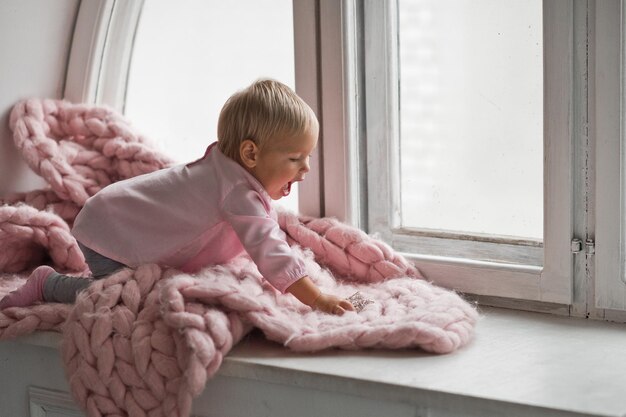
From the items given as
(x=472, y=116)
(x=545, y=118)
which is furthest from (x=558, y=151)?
(x=472, y=116)

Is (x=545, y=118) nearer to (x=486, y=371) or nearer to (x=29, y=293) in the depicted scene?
(x=486, y=371)

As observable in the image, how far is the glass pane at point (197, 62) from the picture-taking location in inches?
72.9

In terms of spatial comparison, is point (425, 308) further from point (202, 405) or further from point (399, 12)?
point (399, 12)

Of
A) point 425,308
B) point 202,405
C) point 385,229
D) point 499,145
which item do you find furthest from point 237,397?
point 499,145

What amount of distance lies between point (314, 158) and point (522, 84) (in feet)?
1.30

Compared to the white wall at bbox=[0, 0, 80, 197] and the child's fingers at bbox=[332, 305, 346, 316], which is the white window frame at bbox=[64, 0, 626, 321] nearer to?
the white wall at bbox=[0, 0, 80, 197]

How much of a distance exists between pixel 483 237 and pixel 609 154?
30 centimetres

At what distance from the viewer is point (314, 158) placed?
1725mm

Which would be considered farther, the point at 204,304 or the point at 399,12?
the point at 399,12

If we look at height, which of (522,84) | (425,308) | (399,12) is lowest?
(425,308)

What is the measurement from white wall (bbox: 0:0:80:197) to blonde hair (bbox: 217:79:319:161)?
0.57 m

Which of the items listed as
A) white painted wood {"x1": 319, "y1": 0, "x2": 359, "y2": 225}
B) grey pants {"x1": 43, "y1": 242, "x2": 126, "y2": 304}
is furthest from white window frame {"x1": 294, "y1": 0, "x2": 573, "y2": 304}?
grey pants {"x1": 43, "y1": 242, "x2": 126, "y2": 304}

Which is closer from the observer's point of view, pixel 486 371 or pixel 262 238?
pixel 486 371

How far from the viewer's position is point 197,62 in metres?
1.97
